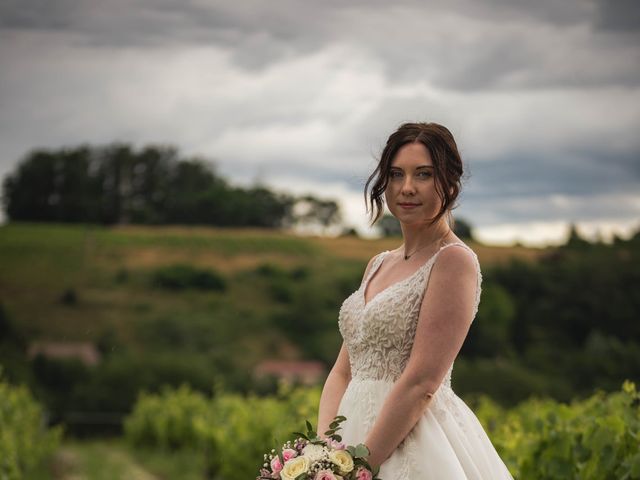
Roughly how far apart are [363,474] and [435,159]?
103cm

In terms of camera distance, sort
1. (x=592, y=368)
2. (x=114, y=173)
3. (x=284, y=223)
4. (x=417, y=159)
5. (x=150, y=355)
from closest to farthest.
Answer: (x=417, y=159) < (x=150, y=355) < (x=592, y=368) < (x=114, y=173) < (x=284, y=223)

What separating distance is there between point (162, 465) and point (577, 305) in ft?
Result: 162

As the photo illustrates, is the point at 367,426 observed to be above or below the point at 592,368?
above

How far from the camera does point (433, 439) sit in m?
3.08

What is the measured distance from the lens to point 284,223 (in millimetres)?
82625

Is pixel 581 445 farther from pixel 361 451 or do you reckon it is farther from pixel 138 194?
pixel 138 194

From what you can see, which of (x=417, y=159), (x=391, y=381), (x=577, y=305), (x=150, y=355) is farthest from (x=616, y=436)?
(x=577, y=305)

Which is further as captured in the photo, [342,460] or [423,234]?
[423,234]

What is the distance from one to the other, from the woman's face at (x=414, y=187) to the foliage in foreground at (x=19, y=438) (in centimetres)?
637

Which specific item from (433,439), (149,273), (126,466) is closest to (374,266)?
(433,439)

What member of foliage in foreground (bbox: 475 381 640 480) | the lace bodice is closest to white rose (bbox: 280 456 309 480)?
the lace bodice

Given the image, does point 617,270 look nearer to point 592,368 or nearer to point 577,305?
point 577,305

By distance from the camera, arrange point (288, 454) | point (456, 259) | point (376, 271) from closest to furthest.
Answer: point (288, 454), point (456, 259), point (376, 271)

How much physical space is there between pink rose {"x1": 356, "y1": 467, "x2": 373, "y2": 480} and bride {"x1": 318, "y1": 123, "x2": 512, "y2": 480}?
12 centimetres
